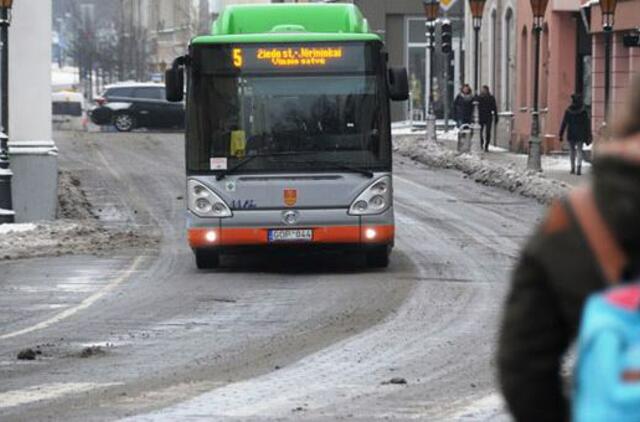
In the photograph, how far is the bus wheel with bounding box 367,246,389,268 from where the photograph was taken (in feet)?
65.4

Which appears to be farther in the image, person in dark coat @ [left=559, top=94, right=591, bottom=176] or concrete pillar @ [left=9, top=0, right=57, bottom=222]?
person in dark coat @ [left=559, top=94, right=591, bottom=176]

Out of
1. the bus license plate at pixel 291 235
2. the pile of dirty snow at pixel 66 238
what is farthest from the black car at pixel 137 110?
the bus license plate at pixel 291 235

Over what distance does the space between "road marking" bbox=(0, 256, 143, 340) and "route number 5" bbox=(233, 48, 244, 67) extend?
8.83 feet

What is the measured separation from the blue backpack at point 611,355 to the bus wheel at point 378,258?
16.6 metres

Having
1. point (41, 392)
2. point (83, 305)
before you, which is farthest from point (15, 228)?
point (41, 392)

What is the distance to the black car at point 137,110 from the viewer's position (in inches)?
2285

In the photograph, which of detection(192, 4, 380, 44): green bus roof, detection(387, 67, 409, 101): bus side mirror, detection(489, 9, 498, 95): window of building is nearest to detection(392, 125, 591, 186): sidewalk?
detection(489, 9, 498, 95): window of building

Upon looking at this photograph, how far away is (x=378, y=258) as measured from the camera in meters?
20.1

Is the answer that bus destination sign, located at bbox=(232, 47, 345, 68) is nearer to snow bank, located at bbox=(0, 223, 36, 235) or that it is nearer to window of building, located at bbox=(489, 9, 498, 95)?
snow bank, located at bbox=(0, 223, 36, 235)

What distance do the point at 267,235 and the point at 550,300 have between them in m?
16.2

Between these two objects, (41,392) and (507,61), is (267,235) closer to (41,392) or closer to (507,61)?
(41,392)

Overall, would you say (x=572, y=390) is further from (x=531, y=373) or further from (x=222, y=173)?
(x=222, y=173)

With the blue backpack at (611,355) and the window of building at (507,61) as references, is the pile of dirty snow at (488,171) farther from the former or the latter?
the blue backpack at (611,355)

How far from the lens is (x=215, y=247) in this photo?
64.6 feet
